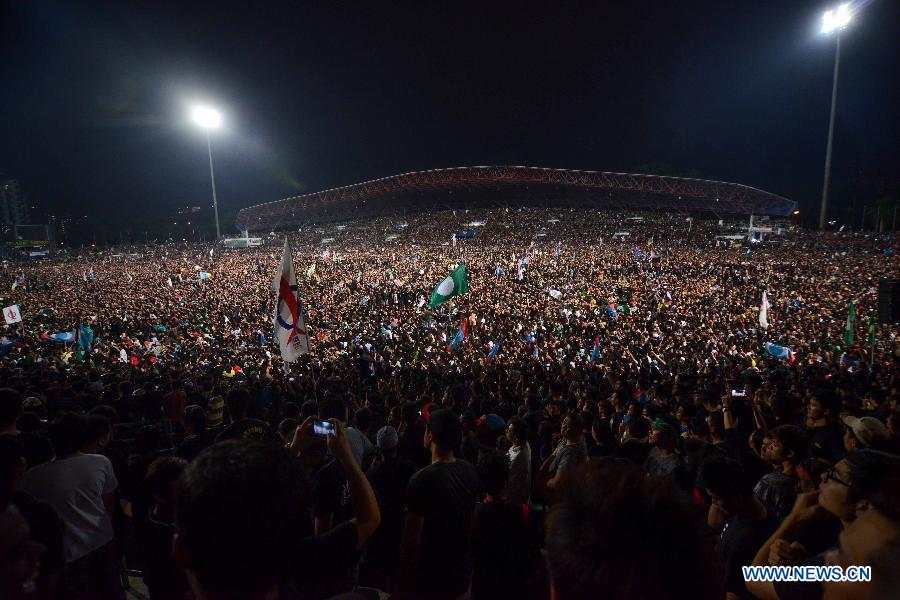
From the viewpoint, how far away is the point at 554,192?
52.9 meters

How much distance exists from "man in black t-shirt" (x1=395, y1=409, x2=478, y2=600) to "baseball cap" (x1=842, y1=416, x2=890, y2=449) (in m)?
2.56

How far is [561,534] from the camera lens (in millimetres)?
991

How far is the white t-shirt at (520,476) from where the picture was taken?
10.2 ft

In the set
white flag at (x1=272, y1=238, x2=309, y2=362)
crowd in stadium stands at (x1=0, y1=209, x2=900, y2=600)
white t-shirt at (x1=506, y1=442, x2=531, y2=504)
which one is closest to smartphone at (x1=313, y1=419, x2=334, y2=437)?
crowd in stadium stands at (x1=0, y1=209, x2=900, y2=600)

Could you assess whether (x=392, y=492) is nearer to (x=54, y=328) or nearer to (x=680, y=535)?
(x=680, y=535)

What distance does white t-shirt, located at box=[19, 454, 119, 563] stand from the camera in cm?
238

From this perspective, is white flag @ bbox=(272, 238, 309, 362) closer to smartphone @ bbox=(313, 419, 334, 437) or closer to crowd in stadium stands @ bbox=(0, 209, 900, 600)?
crowd in stadium stands @ bbox=(0, 209, 900, 600)

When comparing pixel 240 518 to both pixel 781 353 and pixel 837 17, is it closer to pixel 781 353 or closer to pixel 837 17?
pixel 781 353

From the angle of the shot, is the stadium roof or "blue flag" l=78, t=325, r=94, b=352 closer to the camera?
"blue flag" l=78, t=325, r=94, b=352

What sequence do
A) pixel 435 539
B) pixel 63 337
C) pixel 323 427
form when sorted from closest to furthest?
pixel 323 427, pixel 435 539, pixel 63 337

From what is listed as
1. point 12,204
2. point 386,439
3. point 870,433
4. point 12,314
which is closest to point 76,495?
point 386,439

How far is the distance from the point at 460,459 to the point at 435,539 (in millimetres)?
407

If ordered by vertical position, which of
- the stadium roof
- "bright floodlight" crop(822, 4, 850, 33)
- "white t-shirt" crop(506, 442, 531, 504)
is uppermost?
"bright floodlight" crop(822, 4, 850, 33)

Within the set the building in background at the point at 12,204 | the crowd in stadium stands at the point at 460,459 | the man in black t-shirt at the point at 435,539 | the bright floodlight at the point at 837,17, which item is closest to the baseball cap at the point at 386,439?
the crowd in stadium stands at the point at 460,459
